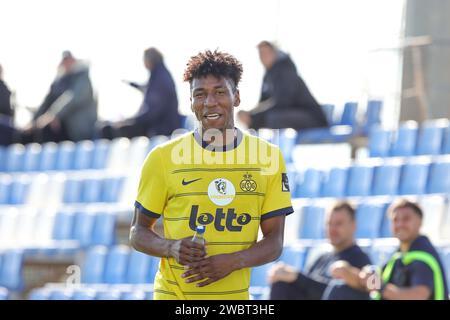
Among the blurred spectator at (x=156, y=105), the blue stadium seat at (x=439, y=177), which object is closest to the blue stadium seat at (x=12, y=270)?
the blurred spectator at (x=156, y=105)

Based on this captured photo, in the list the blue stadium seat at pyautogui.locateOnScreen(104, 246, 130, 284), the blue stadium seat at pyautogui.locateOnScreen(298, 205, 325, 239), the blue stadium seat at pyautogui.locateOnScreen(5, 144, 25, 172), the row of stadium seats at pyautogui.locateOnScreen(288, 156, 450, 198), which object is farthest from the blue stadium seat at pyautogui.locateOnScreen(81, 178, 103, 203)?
the blue stadium seat at pyautogui.locateOnScreen(298, 205, 325, 239)

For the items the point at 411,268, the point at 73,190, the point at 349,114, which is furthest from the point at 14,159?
the point at 411,268

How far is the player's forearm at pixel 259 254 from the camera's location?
5402 millimetres

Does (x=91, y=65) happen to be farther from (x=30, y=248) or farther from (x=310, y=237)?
(x=310, y=237)

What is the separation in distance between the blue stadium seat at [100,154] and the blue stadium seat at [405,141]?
358 centimetres

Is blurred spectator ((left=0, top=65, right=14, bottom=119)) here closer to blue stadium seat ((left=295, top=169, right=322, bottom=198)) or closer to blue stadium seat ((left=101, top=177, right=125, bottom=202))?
blue stadium seat ((left=101, top=177, right=125, bottom=202))

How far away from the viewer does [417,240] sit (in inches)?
332

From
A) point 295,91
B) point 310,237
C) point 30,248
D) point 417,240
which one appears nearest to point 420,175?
point 310,237

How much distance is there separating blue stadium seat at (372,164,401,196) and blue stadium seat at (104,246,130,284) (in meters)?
2.37

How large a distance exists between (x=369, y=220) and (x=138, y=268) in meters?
2.34

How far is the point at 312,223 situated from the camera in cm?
1150

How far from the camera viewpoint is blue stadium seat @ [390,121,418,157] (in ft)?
39.5

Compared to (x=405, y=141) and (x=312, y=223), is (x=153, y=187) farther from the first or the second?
(x=405, y=141)

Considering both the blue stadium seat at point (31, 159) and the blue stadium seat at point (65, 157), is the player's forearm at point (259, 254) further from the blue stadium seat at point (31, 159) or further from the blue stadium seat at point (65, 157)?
the blue stadium seat at point (31, 159)
